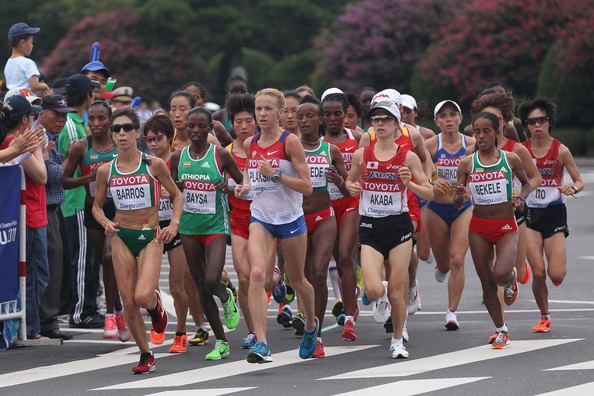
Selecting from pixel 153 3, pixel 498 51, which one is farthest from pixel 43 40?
pixel 498 51

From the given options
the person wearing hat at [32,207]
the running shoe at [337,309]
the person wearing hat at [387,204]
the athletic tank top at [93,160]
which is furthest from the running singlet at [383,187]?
the person wearing hat at [32,207]

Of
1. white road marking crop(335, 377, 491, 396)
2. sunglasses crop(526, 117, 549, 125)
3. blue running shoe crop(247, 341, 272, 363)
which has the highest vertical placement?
sunglasses crop(526, 117, 549, 125)

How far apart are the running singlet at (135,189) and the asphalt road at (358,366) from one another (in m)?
1.28

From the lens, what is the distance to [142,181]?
12.1m

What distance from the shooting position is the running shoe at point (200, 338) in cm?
1331

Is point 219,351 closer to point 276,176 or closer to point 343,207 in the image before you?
point 276,176

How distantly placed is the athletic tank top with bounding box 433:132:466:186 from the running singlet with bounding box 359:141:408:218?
223cm

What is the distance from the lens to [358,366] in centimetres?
1179

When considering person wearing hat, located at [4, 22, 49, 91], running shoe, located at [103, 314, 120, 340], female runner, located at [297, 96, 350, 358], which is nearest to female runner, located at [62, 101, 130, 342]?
running shoe, located at [103, 314, 120, 340]

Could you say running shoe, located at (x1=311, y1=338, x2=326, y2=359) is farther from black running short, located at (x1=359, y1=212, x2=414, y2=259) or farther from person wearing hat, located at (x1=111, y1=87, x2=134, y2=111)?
person wearing hat, located at (x1=111, y1=87, x2=134, y2=111)

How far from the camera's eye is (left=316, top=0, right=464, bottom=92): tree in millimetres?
59188

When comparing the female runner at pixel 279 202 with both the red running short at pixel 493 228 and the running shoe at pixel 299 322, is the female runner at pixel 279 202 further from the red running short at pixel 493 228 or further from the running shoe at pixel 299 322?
the red running short at pixel 493 228

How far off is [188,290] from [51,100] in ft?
7.57

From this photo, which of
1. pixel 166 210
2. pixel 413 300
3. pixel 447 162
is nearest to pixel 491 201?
pixel 447 162
